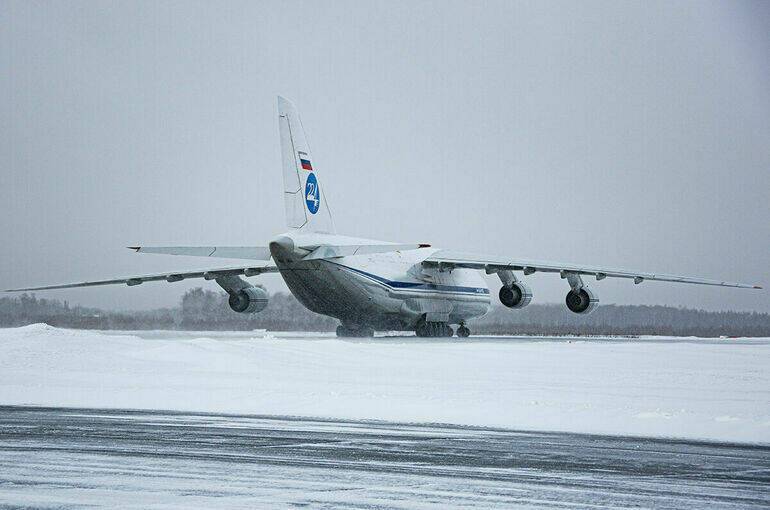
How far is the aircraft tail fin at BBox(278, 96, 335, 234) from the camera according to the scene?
3175 centimetres

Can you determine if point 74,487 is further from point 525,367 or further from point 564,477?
point 525,367

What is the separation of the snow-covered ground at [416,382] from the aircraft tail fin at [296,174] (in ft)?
19.9

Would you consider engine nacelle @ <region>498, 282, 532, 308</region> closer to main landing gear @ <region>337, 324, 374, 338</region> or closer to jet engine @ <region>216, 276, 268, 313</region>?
main landing gear @ <region>337, 324, 374, 338</region>

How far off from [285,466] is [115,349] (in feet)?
Result: 52.7

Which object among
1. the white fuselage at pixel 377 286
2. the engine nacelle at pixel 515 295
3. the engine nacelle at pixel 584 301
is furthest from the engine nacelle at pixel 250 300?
the engine nacelle at pixel 584 301

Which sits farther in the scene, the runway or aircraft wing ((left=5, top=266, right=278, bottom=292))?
aircraft wing ((left=5, top=266, right=278, bottom=292))

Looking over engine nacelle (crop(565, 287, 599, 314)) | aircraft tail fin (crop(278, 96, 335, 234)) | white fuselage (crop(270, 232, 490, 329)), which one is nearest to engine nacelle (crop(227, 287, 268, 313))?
white fuselage (crop(270, 232, 490, 329))

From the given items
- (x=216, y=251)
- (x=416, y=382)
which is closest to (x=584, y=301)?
(x=216, y=251)

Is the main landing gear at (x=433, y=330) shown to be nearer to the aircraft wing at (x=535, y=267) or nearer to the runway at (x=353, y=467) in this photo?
the aircraft wing at (x=535, y=267)

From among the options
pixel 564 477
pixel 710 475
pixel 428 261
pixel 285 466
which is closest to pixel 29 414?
pixel 285 466

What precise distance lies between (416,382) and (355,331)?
808 inches

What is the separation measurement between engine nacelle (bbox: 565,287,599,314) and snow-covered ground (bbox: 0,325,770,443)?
9423mm

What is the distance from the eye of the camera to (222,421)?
12.7m

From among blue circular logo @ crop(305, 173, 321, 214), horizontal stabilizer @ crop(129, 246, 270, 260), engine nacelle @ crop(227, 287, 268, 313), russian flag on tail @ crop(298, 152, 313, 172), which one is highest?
russian flag on tail @ crop(298, 152, 313, 172)
